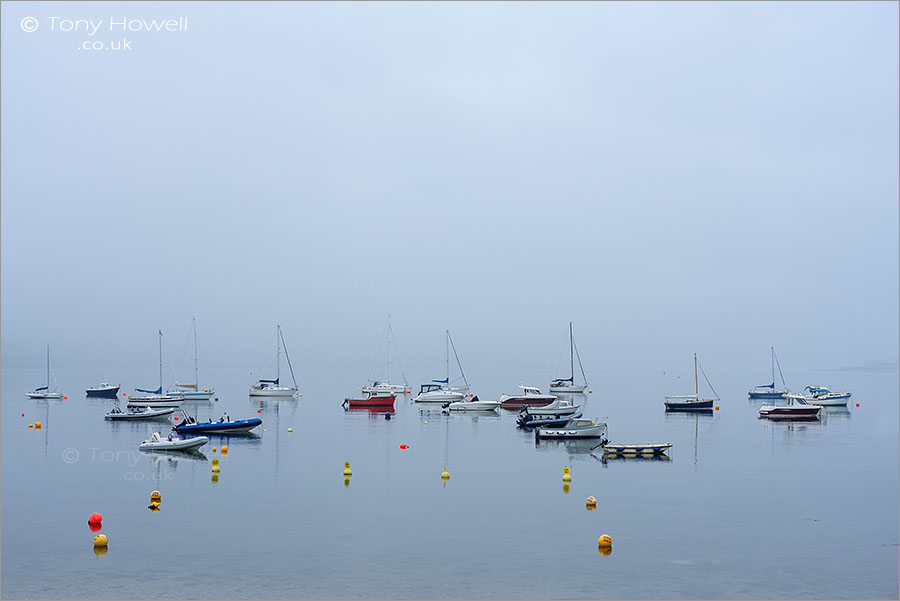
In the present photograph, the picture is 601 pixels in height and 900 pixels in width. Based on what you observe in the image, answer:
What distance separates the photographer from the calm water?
27.0 metres

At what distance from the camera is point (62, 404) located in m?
126

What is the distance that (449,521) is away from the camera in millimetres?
36875

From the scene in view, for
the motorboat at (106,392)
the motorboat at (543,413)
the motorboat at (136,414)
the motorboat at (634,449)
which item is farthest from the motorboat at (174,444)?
the motorboat at (106,392)

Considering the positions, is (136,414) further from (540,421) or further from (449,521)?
(449,521)

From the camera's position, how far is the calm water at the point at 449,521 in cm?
2700

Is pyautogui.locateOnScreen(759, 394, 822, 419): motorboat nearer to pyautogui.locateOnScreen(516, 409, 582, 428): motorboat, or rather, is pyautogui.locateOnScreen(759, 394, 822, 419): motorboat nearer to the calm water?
the calm water

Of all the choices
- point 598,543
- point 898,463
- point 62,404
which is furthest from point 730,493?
point 62,404

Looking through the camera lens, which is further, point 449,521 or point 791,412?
point 791,412

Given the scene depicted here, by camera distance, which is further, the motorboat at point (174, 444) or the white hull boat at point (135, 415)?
the white hull boat at point (135, 415)

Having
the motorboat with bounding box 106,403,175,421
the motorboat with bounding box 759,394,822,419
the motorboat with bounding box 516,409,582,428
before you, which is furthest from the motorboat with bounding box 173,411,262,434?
the motorboat with bounding box 759,394,822,419

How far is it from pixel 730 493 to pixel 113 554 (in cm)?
3342

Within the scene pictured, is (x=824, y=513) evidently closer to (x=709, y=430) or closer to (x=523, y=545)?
(x=523, y=545)

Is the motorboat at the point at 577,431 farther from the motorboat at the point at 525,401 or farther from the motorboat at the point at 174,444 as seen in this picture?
the motorboat at the point at 525,401

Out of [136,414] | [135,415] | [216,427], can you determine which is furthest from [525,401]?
[135,415]
